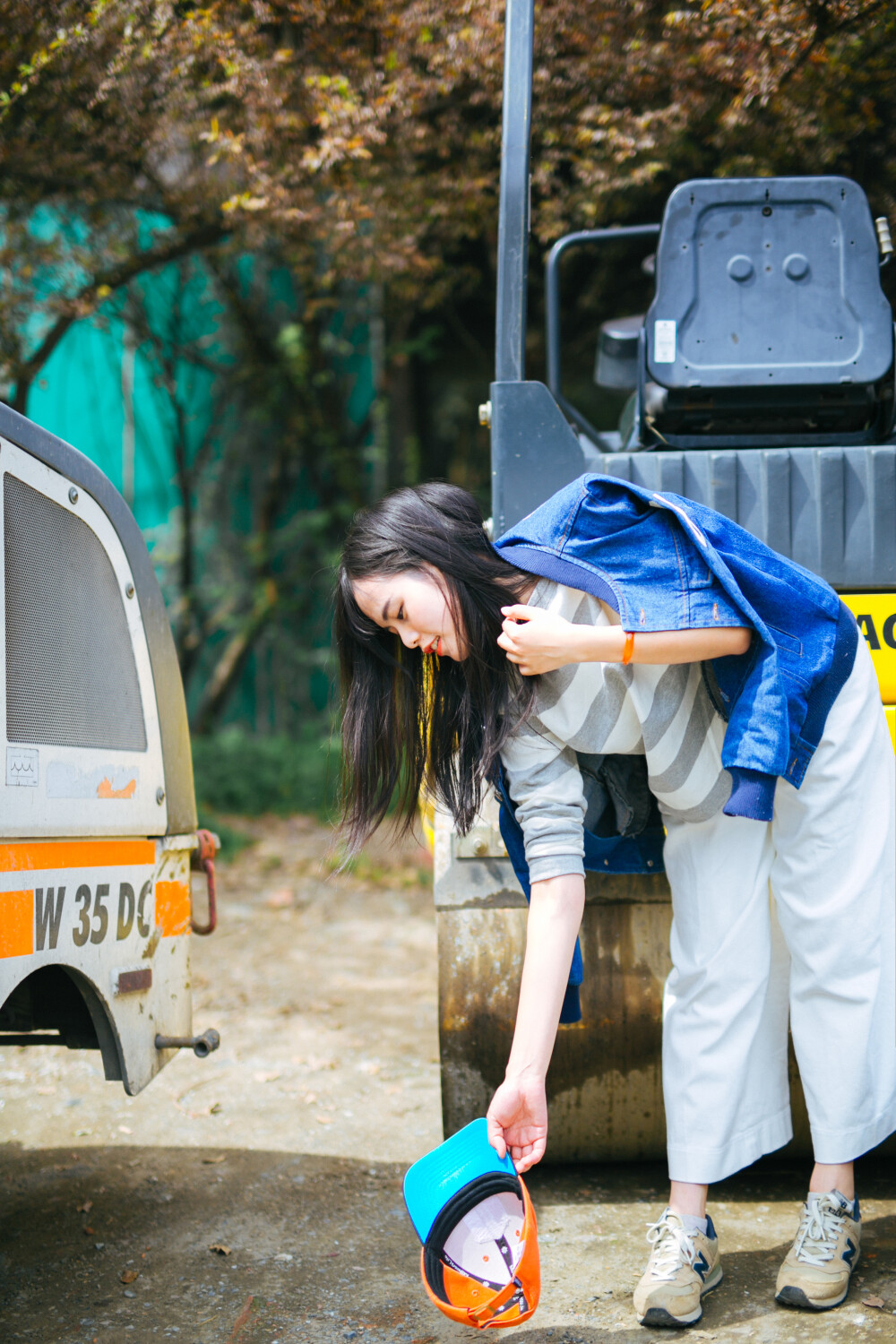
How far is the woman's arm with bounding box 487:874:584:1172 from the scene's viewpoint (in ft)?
5.29

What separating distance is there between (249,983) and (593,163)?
3.68m

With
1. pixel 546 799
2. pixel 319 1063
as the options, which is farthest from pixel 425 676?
pixel 319 1063

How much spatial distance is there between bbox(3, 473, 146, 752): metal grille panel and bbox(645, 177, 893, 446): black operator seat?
50.4 inches

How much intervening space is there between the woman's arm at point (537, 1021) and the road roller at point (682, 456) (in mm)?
507

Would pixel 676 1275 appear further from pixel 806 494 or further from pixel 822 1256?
pixel 806 494

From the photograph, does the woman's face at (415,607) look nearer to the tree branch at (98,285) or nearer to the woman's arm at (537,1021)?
the woman's arm at (537,1021)

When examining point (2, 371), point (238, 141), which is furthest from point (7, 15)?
point (2, 371)

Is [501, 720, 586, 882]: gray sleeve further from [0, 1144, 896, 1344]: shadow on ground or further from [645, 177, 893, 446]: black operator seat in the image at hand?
[645, 177, 893, 446]: black operator seat

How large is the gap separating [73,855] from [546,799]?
854 mm

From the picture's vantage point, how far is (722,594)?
5.82 feet

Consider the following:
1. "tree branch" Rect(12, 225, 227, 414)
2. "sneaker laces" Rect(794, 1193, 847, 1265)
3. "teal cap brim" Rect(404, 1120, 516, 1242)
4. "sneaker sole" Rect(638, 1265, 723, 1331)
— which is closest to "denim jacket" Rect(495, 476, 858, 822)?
"teal cap brim" Rect(404, 1120, 516, 1242)

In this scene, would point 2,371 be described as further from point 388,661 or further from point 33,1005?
point 388,661

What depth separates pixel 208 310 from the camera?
8.23 metres

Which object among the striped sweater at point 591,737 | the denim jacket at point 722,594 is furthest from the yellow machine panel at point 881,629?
the striped sweater at point 591,737
